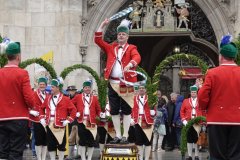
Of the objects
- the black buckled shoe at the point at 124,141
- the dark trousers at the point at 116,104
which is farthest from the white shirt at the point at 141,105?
the black buckled shoe at the point at 124,141

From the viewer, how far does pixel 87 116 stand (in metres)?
14.8

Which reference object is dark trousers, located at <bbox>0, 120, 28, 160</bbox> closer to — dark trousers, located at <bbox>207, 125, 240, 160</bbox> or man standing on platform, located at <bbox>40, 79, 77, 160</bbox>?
dark trousers, located at <bbox>207, 125, 240, 160</bbox>

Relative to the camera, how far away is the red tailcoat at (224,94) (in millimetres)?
7906

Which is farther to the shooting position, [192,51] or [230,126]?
[192,51]

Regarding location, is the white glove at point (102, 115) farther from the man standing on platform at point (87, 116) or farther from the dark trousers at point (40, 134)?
the dark trousers at point (40, 134)

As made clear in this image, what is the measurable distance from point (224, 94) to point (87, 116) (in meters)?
7.23

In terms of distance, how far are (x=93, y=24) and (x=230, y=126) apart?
1334 centimetres

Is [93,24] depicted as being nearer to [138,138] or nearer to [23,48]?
[23,48]

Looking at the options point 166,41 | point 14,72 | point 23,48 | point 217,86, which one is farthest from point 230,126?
point 166,41

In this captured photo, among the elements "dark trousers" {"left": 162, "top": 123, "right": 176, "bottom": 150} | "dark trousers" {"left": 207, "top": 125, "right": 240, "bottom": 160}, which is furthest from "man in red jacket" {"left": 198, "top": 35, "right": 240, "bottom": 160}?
"dark trousers" {"left": 162, "top": 123, "right": 176, "bottom": 150}

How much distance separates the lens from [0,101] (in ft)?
28.7

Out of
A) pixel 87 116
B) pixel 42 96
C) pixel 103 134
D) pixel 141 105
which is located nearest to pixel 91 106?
pixel 87 116

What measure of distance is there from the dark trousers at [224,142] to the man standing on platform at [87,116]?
23.0 ft

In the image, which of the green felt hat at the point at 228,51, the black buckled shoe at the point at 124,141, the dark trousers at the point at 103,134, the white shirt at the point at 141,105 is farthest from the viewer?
→ the dark trousers at the point at 103,134
